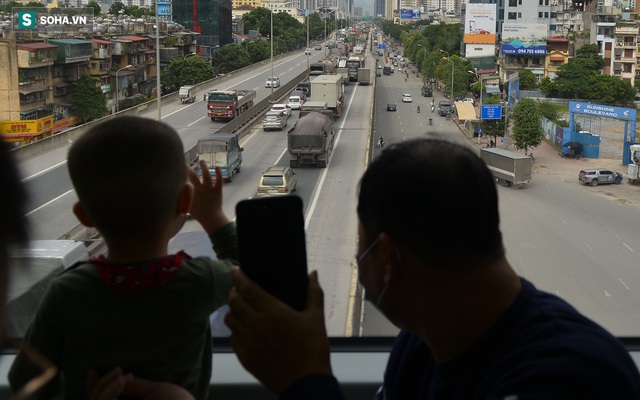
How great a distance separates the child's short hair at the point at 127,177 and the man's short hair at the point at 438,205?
206mm

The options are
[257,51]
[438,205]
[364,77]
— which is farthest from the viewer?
[257,51]

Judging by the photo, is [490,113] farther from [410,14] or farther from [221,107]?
[410,14]

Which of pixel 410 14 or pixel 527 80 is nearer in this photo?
pixel 527 80

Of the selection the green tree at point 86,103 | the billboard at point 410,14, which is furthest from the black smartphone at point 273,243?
the billboard at point 410,14

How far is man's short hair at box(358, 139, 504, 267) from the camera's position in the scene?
1.63ft

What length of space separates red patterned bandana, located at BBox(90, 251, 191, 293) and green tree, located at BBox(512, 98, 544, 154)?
4.91 meters

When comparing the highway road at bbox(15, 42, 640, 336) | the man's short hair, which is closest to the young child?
the highway road at bbox(15, 42, 640, 336)

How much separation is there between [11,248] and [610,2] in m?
27.5

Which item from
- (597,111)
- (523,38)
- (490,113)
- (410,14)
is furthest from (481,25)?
(410,14)

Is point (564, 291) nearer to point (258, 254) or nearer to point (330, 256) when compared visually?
point (330, 256)

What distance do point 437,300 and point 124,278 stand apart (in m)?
0.28

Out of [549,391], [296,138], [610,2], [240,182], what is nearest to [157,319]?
[549,391]

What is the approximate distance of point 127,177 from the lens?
0.61 m

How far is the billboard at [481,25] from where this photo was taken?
2209 cm
